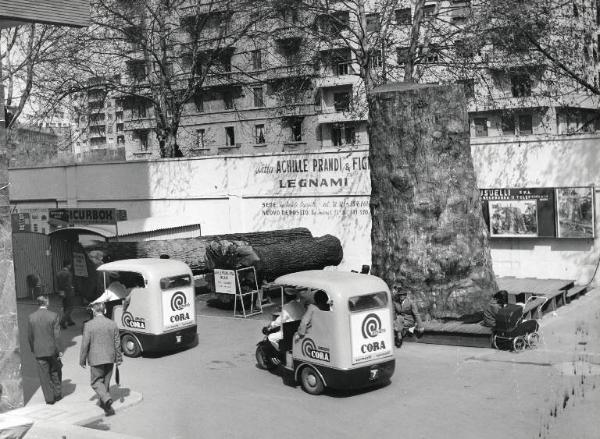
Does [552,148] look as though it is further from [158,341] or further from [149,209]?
[149,209]

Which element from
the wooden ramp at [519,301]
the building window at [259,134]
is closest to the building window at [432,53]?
the wooden ramp at [519,301]

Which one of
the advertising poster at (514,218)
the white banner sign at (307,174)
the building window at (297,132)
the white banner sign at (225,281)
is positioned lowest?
the white banner sign at (225,281)

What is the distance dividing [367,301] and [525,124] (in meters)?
45.0

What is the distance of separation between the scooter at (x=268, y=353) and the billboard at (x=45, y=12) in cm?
606

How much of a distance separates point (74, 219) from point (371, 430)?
642 inches

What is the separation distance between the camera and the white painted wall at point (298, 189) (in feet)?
66.9

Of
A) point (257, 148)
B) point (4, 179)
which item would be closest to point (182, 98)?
point (4, 179)

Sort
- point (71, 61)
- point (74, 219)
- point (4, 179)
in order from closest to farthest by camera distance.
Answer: point (4, 179) → point (74, 219) → point (71, 61)

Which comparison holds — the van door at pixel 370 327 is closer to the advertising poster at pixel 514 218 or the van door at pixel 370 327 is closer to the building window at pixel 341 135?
the advertising poster at pixel 514 218

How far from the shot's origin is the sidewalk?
30.1ft

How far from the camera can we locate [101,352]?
1170 cm

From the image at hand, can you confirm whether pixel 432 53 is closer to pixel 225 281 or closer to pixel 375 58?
pixel 375 58

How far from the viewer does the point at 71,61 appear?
31.6m

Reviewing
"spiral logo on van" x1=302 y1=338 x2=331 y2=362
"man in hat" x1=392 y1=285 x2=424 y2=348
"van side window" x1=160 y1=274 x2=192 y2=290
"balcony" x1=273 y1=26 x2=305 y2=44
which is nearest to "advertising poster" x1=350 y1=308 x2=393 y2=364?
"spiral logo on van" x1=302 y1=338 x2=331 y2=362
